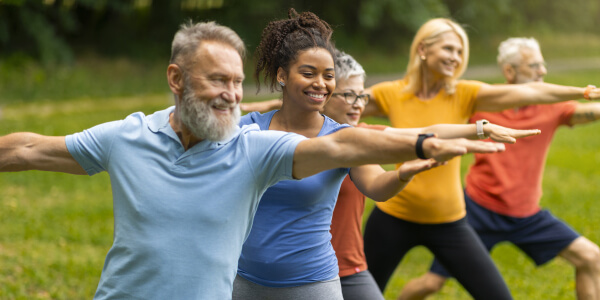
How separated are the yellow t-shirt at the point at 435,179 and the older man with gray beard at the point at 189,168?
6.87ft

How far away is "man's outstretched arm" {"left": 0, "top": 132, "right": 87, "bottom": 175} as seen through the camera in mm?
2977

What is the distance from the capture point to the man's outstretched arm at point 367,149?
94.6 inches

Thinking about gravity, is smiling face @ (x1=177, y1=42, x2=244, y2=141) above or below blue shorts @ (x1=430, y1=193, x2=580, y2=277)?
above

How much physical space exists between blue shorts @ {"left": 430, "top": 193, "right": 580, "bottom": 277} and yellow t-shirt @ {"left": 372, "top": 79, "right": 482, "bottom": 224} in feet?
2.86

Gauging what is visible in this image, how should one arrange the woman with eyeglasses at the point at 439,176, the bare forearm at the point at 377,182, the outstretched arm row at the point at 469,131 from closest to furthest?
1. the outstretched arm row at the point at 469,131
2. the bare forearm at the point at 377,182
3. the woman with eyeglasses at the point at 439,176

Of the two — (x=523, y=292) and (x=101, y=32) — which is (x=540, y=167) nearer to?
(x=523, y=292)

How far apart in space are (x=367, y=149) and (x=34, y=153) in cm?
137

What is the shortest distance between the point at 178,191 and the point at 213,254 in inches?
10.9

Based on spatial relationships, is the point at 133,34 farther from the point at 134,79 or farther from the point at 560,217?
the point at 560,217

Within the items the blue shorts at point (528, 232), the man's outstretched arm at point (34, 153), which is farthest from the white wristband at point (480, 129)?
the blue shorts at point (528, 232)

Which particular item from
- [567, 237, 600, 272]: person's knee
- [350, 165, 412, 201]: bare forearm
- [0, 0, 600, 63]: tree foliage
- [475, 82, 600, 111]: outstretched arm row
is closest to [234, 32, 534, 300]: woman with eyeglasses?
[350, 165, 412, 201]: bare forearm

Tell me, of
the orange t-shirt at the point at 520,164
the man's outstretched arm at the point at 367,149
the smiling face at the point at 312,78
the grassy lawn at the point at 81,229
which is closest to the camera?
the man's outstretched arm at the point at 367,149

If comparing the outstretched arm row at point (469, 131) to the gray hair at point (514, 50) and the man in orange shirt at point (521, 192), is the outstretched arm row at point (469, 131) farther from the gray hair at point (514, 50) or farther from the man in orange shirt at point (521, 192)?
the gray hair at point (514, 50)

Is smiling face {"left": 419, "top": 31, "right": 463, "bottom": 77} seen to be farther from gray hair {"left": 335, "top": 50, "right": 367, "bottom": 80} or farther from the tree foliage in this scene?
the tree foliage
